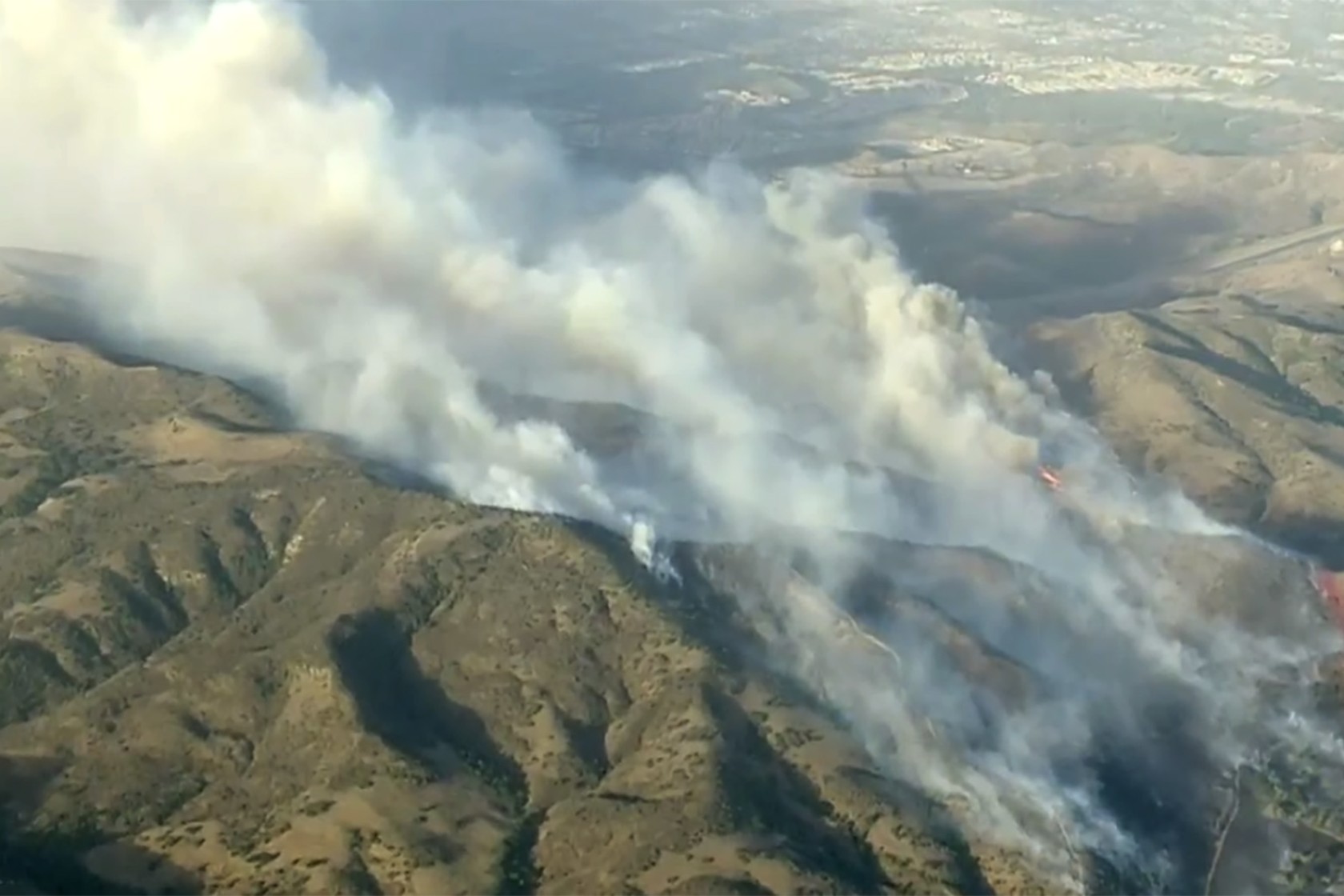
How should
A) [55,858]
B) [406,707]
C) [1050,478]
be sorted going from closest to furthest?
[55,858] → [406,707] → [1050,478]

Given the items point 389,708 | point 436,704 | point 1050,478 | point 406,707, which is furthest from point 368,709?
point 1050,478

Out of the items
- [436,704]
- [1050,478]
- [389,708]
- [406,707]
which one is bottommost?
[1050,478]

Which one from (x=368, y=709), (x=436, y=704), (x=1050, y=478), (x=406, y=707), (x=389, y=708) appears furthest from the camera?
(x=1050, y=478)

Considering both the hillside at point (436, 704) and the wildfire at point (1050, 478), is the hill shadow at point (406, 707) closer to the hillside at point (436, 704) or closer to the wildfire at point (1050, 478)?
the hillside at point (436, 704)

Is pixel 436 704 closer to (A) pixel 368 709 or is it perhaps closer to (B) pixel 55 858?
(A) pixel 368 709

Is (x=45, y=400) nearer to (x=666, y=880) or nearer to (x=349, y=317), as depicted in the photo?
(x=349, y=317)

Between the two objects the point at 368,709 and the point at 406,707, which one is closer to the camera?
the point at 368,709

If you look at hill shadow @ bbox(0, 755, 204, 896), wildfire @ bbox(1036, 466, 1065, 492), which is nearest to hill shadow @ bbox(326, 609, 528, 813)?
hill shadow @ bbox(0, 755, 204, 896)

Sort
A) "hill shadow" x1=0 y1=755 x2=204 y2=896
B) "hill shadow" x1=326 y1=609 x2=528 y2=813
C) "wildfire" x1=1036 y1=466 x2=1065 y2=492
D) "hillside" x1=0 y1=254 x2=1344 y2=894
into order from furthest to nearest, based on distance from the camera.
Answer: "wildfire" x1=1036 y1=466 x2=1065 y2=492, "hill shadow" x1=326 y1=609 x2=528 y2=813, "hillside" x1=0 y1=254 x2=1344 y2=894, "hill shadow" x1=0 y1=755 x2=204 y2=896

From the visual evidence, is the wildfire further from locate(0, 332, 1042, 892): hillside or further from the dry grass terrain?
locate(0, 332, 1042, 892): hillside

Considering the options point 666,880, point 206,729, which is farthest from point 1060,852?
point 206,729

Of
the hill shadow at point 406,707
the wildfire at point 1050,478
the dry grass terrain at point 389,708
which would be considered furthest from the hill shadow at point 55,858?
the wildfire at point 1050,478
